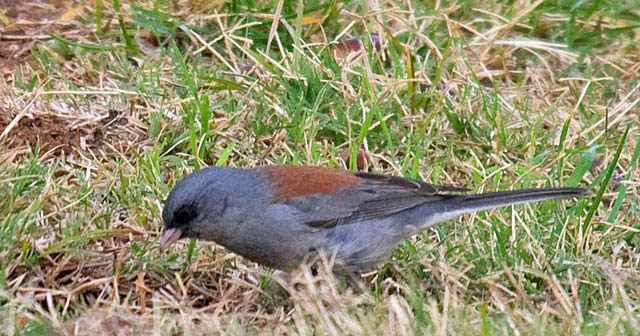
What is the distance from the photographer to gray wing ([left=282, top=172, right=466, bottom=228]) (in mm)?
4234

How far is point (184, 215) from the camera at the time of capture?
405cm

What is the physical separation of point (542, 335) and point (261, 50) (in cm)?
296

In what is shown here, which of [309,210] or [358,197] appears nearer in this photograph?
[309,210]

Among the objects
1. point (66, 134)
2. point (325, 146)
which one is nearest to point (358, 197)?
point (325, 146)

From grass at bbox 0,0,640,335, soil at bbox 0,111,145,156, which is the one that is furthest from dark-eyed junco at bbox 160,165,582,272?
soil at bbox 0,111,145,156

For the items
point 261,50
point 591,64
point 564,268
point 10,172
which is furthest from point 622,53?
point 10,172

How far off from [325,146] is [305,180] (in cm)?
95

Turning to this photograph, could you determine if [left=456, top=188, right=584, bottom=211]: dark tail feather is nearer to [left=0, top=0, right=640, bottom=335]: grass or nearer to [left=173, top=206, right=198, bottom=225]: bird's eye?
[left=0, top=0, right=640, bottom=335]: grass

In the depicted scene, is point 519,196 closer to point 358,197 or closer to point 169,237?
point 358,197

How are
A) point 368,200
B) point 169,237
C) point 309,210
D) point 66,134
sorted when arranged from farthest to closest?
point 66,134, point 368,200, point 309,210, point 169,237

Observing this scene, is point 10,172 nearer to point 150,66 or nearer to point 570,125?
point 150,66

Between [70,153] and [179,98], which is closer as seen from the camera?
[70,153]

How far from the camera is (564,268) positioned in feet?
13.7

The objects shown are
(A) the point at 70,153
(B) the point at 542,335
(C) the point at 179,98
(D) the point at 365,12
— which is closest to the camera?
(B) the point at 542,335
